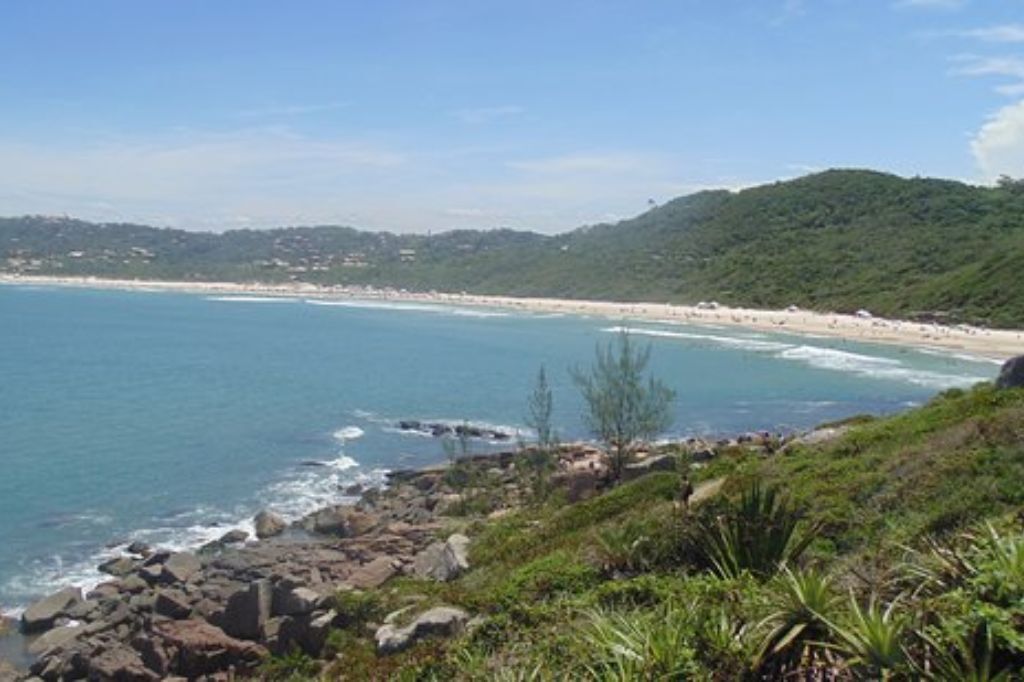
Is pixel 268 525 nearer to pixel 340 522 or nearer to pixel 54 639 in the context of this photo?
pixel 340 522

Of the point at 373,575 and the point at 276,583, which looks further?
the point at 373,575

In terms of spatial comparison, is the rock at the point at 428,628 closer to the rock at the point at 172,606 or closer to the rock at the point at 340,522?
the rock at the point at 172,606

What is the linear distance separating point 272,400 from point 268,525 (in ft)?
105

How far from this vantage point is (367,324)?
12938 cm

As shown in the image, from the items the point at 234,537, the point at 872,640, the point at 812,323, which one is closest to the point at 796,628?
the point at 872,640

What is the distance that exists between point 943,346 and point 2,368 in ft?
251

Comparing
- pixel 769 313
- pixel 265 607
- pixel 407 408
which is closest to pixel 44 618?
pixel 265 607

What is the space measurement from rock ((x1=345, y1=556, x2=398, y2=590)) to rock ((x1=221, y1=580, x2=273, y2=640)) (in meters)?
2.24

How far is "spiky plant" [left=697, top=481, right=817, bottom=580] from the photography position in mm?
11664

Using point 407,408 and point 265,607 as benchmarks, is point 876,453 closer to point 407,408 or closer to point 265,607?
point 265,607

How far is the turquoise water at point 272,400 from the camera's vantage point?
1469 inches

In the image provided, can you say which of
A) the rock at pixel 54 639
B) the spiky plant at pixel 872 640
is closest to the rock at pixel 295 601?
the rock at pixel 54 639

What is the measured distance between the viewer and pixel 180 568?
28.5 m

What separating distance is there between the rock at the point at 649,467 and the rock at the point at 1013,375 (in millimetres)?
7973
